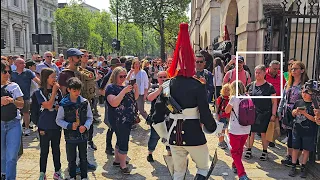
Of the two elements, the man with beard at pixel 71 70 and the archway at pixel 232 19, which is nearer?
the man with beard at pixel 71 70

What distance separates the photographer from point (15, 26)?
55.6m

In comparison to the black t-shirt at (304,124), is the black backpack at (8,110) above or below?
above

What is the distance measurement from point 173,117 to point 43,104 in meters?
2.03

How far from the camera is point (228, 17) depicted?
16.1 m

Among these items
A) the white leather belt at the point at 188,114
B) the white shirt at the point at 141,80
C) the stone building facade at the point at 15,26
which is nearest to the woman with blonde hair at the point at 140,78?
the white shirt at the point at 141,80

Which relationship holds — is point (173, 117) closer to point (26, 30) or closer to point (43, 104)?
point (43, 104)

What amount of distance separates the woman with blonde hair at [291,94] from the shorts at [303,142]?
0.94ft

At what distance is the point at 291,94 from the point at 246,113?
1.27m

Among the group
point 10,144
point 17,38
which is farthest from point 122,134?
point 17,38

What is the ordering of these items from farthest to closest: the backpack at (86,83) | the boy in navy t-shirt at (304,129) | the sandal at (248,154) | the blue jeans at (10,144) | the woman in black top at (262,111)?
the sandal at (248,154) < the woman in black top at (262,111) < the backpack at (86,83) < the boy in navy t-shirt at (304,129) < the blue jeans at (10,144)

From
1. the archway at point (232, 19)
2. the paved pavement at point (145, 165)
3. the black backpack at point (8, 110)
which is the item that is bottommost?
the paved pavement at point (145, 165)

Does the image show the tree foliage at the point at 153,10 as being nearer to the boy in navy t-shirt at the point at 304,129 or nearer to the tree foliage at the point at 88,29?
the tree foliage at the point at 88,29

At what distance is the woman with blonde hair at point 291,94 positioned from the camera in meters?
5.25

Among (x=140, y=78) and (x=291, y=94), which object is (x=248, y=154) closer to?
(x=291, y=94)
